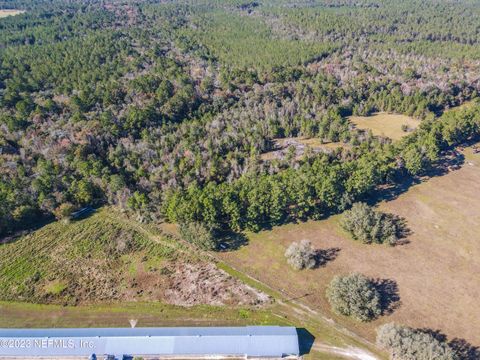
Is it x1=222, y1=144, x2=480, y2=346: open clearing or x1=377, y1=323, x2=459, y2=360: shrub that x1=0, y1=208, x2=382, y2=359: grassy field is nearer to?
x1=377, y1=323, x2=459, y2=360: shrub

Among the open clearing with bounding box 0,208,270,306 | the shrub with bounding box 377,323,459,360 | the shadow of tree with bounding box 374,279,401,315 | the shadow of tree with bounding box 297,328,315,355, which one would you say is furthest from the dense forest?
the shrub with bounding box 377,323,459,360

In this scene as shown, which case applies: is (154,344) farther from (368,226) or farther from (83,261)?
(368,226)

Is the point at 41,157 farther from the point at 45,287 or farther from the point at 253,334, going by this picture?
the point at 253,334

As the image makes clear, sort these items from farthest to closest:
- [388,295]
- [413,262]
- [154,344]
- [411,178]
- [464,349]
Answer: [411,178] < [413,262] < [388,295] < [464,349] < [154,344]

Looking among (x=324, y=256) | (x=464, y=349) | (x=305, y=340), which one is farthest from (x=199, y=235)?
(x=464, y=349)

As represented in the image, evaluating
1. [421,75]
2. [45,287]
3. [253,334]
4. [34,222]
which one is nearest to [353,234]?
[253,334]

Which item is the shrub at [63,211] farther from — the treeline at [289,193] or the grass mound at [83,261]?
the treeline at [289,193]
